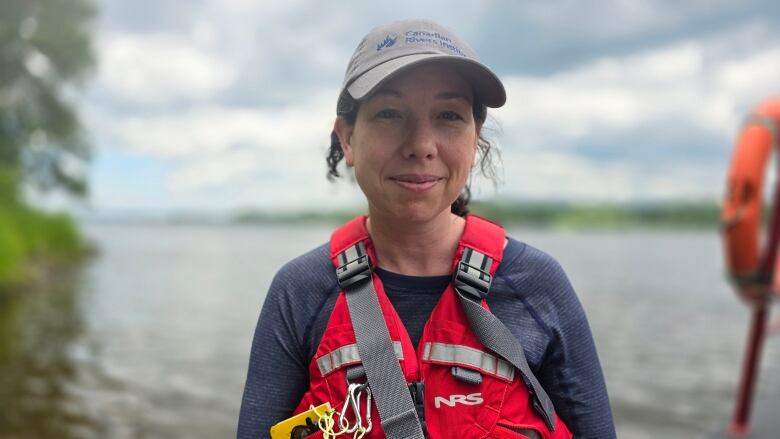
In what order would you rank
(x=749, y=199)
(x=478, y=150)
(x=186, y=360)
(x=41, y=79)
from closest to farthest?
(x=478, y=150), (x=749, y=199), (x=186, y=360), (x=41, y=79)

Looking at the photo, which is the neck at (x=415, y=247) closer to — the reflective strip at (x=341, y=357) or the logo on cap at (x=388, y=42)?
the reflective strip at (x=341, y=357)

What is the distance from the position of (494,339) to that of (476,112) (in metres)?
0.57

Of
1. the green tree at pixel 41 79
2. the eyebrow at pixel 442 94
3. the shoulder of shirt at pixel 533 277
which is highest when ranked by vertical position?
the green tree at pixel 41 79

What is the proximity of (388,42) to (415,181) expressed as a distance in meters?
0.35

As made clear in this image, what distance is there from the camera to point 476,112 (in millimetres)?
1729

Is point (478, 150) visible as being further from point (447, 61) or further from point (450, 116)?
point (447, 61)

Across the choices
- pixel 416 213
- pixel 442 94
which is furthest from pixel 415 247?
pixel 442 94

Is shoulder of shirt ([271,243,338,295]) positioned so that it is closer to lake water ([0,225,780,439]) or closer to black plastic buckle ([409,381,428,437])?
black plastic buckle ([409,381,428,437])

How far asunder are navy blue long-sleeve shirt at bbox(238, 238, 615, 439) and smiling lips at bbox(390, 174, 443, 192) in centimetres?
25

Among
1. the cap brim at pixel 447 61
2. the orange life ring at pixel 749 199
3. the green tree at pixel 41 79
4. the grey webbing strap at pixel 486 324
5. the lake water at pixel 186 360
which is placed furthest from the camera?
the green tree at pixel 41 79

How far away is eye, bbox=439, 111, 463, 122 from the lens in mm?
1639

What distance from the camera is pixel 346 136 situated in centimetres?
177

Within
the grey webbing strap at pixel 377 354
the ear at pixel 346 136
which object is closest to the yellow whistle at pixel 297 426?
the grey webbing strap at pixel 377 354

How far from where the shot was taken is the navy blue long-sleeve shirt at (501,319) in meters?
1.70
